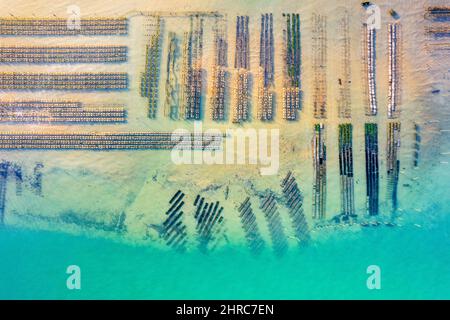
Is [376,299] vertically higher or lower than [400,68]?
lower

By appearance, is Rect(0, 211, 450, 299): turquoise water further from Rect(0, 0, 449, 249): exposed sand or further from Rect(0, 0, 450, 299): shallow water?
Rect(0, 0, 449, 249): exposed sand

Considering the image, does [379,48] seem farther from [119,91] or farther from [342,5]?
[119,91]

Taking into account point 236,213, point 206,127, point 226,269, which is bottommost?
point 226,269

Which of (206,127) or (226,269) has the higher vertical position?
(206,127)

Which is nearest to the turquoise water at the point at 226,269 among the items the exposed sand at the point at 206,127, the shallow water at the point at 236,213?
the shallow water at the point at 236,213

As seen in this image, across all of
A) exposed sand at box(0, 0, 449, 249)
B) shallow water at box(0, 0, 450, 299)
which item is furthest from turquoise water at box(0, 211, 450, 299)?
exposed sand at box(0, 0, 449, 249)

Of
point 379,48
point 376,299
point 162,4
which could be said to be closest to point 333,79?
point 379,48

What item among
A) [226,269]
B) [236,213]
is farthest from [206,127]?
[226,269]

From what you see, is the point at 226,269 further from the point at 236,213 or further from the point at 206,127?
the point at 206,127
